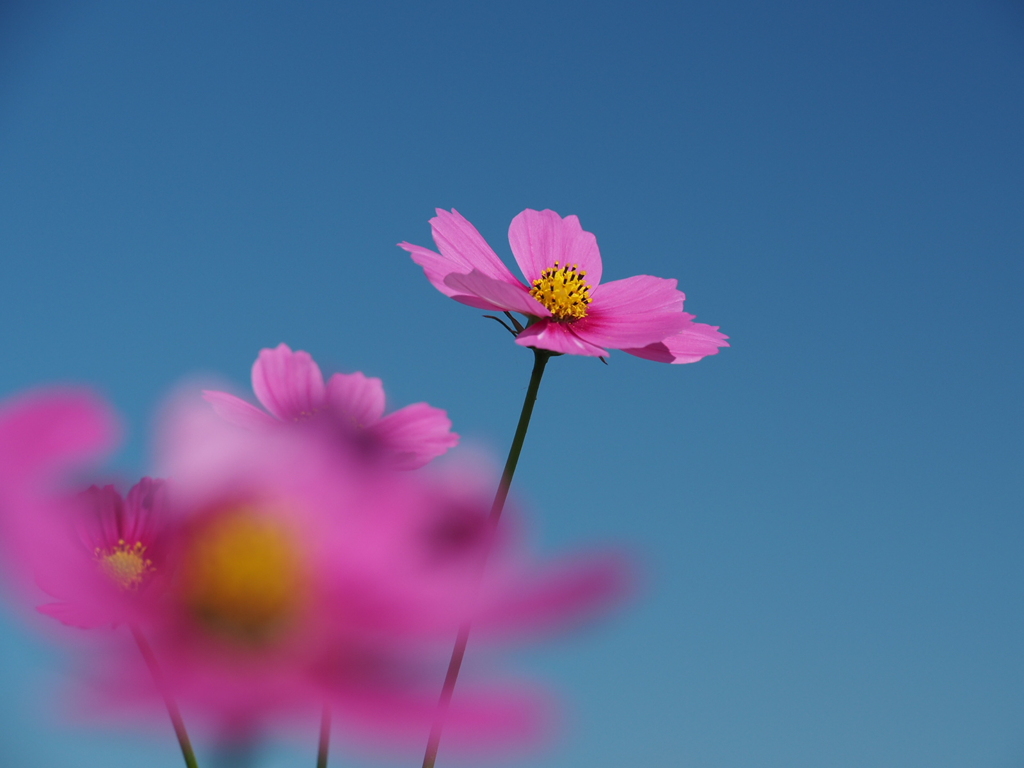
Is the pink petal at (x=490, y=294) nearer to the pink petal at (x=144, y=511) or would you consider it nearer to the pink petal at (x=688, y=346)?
the pink petal at (x=688, y=346)

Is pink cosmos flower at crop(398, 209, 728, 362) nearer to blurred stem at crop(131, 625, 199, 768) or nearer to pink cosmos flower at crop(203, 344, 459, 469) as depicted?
pink cosmos flower at crop(203, 344, 459, 469)

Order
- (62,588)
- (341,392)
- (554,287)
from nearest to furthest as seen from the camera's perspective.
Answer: (62,588) → (341,392) → (554,287)

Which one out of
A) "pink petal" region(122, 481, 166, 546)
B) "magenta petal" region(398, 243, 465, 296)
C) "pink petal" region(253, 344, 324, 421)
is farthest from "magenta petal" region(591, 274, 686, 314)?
"pink petal" region(122, 481, 166, 546)

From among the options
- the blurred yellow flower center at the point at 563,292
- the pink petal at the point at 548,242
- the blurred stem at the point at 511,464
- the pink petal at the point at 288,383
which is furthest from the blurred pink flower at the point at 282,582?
the pink petal at the point at 548,242

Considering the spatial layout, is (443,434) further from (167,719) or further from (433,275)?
(167,719)

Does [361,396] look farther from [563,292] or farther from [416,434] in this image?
[563,292]

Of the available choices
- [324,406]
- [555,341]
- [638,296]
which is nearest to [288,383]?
[324,406]

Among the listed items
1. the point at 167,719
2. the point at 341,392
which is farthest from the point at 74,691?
the point at 341,392
